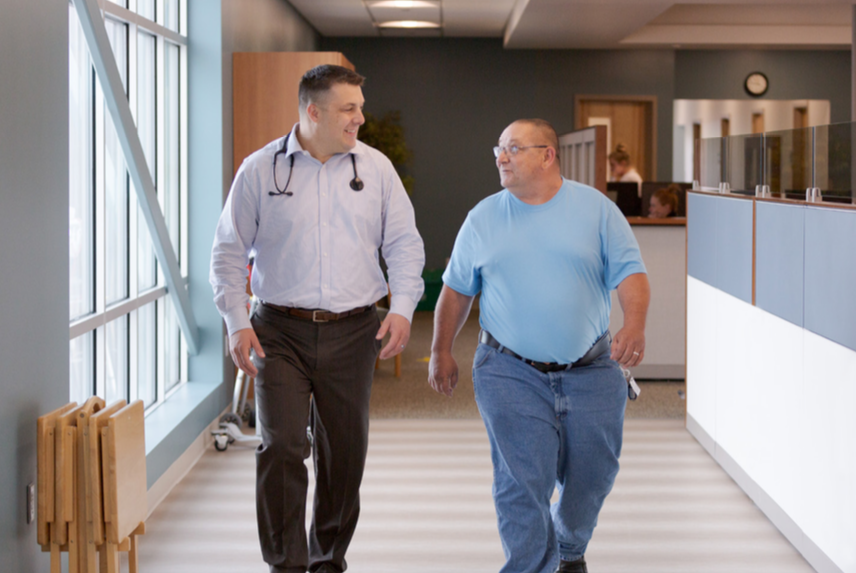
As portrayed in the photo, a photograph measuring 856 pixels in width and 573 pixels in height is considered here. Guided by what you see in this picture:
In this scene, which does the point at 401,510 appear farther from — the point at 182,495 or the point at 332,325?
the point at 332,325

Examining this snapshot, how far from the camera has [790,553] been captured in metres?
3.48

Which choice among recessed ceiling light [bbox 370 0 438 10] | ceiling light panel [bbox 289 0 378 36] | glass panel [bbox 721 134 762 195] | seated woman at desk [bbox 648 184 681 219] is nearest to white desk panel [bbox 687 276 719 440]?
glass panel [bbox 721 134 762 195]

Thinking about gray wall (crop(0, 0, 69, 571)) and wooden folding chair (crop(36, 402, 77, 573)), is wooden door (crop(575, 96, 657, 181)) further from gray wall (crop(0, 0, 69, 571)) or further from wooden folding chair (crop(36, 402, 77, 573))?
wooden folding chair (crop(36, 402, 77, 573))

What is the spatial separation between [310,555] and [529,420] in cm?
93

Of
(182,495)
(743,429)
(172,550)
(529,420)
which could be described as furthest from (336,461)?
(743,429)

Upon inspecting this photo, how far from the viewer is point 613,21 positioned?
30.4 feet

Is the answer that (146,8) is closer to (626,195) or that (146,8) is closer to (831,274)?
(831,274)

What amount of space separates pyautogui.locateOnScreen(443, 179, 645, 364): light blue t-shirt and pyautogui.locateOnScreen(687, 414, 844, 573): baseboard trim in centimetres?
125

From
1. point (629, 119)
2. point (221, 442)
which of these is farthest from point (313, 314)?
point (629, 119)

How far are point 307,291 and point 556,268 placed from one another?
30.4 inches

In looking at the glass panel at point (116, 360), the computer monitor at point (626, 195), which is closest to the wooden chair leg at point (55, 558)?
the glass panel at point (116, 360)

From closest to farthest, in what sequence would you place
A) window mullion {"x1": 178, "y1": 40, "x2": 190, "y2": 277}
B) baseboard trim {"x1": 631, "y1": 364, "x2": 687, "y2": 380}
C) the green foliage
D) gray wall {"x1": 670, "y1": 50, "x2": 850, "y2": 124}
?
window mullion {"x1": 178, "y1": 40, "x2": 190, "y2": 277} → baseboard trim {"x1": 631, "y1": 364, "x2": 687, "y2": 380} → the green foliage → gray wall {"x1": 670, "y1": 50, "x2": 850, "y2": 124}

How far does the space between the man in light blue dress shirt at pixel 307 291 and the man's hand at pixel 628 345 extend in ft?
→ 2.15

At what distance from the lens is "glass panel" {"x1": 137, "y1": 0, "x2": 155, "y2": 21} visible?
454 cm
